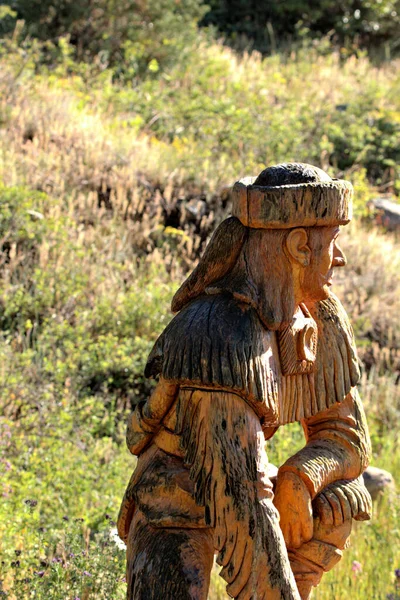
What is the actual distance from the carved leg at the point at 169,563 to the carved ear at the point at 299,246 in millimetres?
676

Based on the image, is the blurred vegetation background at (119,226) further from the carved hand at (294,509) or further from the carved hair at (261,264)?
the carved hair at (261,264)

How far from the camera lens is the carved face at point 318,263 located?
2074 millimetres

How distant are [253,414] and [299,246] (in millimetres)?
406

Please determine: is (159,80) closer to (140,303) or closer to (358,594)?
(140,303)

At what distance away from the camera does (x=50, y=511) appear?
3.81 m

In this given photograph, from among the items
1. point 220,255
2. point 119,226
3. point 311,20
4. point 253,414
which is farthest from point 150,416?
point 311,20

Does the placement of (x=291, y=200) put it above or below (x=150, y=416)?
above

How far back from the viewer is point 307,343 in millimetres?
2125

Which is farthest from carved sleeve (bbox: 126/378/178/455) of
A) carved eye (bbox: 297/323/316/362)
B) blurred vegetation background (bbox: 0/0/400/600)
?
blurred vegetation background (bbox: 0/0/400/600)

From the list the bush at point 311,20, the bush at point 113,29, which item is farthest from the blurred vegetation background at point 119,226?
the bush at point 311,20

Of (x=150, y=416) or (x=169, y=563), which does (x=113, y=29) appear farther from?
(x=169, y=563)

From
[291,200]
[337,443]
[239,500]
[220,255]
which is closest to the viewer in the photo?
[239,500]

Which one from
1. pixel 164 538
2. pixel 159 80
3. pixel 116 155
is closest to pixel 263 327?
pixel 164 538

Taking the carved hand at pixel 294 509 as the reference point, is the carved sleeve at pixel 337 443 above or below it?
above
